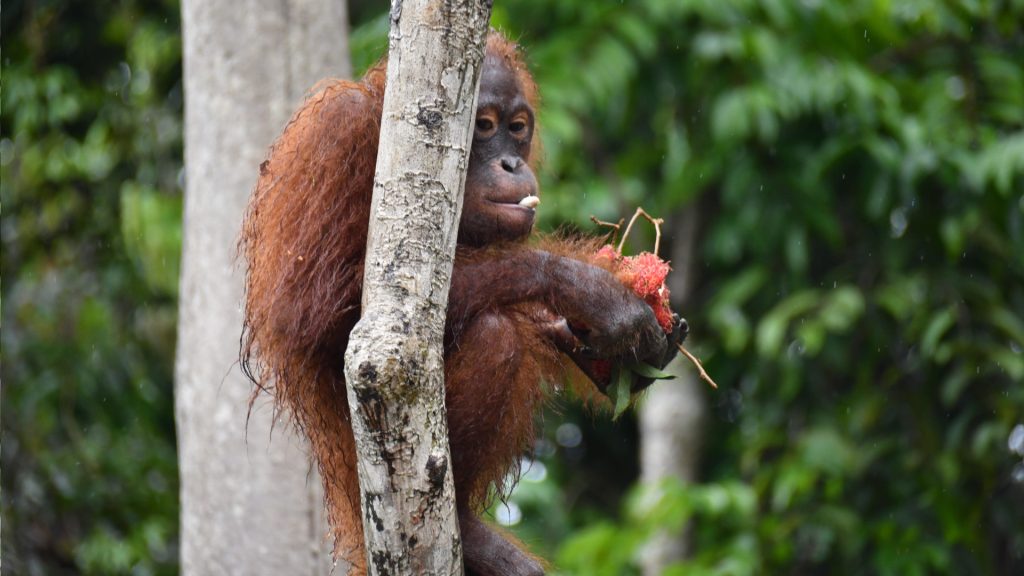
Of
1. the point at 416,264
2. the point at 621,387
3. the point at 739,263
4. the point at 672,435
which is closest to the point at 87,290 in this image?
the point at 672,435

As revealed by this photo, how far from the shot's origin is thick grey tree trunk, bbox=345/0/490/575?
2.16 meters

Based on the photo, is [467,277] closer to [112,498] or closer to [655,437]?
[655,437]

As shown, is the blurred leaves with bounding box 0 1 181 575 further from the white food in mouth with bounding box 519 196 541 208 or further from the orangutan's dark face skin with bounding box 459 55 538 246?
the white food in mouth with bounding box 519 196 541 208

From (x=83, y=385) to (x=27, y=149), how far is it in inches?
49.4

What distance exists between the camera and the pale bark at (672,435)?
5.59m

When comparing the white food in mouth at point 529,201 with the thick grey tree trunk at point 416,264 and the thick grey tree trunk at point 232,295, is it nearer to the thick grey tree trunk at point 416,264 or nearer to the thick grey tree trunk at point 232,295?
the thick grey tree trunk at point 416,264

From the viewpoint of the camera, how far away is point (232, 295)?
12.5 ft

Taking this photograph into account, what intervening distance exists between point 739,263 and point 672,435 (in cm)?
89

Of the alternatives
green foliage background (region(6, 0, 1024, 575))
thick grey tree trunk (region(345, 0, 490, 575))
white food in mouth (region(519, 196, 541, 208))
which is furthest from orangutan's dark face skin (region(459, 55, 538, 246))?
green foliage background (region(6, 0, 1024, 575))

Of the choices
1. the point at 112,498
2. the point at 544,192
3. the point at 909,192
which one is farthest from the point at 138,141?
the point at 909,192

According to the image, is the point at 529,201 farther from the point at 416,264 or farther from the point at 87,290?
the point at 87,290

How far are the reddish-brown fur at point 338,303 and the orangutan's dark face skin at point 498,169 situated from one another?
0.07 metres

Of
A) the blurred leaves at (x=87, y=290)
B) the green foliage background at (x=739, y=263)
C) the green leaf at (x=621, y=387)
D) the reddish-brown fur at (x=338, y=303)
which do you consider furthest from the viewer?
the blurred leaves at (x=87, y=290)

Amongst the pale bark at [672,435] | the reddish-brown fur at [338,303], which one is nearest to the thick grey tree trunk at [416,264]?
the reddish-brown fur at [338,303]
